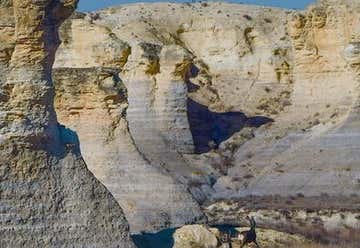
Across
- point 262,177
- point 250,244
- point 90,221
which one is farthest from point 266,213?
point 90,221

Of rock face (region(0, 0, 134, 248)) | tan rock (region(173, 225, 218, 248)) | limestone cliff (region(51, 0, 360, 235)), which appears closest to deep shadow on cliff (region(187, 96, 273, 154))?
limestone cliff (region(51, 0, 360, 235))

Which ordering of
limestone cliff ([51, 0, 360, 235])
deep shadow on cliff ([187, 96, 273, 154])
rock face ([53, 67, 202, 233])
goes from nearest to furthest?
1. rock face ([53, 67, 202, 233])
2. limestone cliff ([51, 0, 360, 235])
3. deep shadow on cliff ([187, 96, 273, 154])

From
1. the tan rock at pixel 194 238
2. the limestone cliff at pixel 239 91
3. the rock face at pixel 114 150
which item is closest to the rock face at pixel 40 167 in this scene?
the tan rock at pixel 194 238

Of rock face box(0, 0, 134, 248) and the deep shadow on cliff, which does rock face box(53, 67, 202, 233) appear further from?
the deep shadow on cliff

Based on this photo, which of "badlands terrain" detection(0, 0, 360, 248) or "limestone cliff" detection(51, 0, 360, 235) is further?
"limestone cliff" detection(51, 0, 360, 235)

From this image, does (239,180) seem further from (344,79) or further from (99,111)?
(99,111)

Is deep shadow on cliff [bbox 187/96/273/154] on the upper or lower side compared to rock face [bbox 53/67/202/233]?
lower
